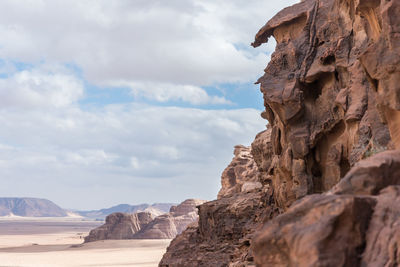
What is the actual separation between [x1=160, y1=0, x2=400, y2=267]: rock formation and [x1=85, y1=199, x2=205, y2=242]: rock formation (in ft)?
163

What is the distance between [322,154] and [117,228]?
214 feet

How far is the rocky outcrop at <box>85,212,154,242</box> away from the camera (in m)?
79.9

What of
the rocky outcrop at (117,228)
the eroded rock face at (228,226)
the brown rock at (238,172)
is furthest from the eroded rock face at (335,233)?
the rocky outcrop at (117,228)

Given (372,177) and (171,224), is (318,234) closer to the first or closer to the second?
(372,177)

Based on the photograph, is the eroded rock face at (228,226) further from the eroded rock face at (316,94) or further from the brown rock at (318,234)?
the brown rock at (318,234)

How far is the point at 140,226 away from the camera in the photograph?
8469cm

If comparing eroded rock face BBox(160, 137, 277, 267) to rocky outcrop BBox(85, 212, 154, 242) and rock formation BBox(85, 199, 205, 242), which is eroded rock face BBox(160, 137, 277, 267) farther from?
rocky outcrop BBox(85, 212, 154, 242)

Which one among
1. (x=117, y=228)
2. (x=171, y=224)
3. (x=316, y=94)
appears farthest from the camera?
(x=171, y=224)

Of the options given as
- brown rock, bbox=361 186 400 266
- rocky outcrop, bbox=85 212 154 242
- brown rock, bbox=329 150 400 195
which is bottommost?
brown rock, bbox=361 186 400 266

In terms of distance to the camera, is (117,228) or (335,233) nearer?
(335,233)

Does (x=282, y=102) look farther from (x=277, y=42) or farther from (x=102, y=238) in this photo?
(x=102, y=238)

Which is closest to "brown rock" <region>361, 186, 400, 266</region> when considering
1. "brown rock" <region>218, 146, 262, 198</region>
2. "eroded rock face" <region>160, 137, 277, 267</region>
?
"eroded rock face" <region>160, 137, 277, 267</region>

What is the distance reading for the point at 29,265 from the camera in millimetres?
48250

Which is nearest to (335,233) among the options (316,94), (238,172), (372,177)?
(372,177)
